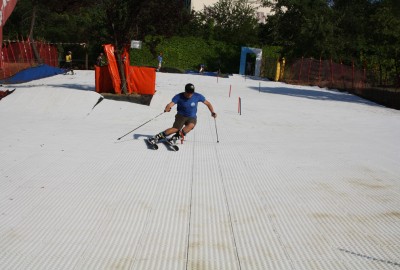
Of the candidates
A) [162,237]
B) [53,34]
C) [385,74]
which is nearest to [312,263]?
[162,237]

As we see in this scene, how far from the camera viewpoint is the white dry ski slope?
12.5ft

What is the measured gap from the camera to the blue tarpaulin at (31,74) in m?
20.6

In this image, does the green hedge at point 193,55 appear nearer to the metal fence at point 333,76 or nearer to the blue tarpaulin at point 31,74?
the metal fence at point 333,76

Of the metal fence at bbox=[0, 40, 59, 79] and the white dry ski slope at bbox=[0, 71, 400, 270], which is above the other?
the metal fence at bbox=[0, 40, 59, 79]

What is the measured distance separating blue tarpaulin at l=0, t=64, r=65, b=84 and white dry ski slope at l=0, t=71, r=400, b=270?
444 inches

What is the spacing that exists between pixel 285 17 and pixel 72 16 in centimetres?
2426

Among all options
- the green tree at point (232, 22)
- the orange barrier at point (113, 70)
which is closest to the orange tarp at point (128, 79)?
the orange barrier at point (113, 70)

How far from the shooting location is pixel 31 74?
22.2 meters

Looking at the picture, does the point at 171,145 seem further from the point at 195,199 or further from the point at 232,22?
the point at 232,22

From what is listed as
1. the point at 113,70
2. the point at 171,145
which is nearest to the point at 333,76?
the point at 113,70

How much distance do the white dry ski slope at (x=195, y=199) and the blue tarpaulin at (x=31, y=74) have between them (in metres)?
11.3

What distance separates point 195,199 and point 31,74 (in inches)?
775

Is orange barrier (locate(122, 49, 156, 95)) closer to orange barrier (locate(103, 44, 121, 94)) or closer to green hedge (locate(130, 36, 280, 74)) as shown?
A: orange barrier (locate(103, 44, 121, 94))

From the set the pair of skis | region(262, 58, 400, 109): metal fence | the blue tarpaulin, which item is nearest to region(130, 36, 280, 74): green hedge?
region(262, 58, 400, 109): metal fence
